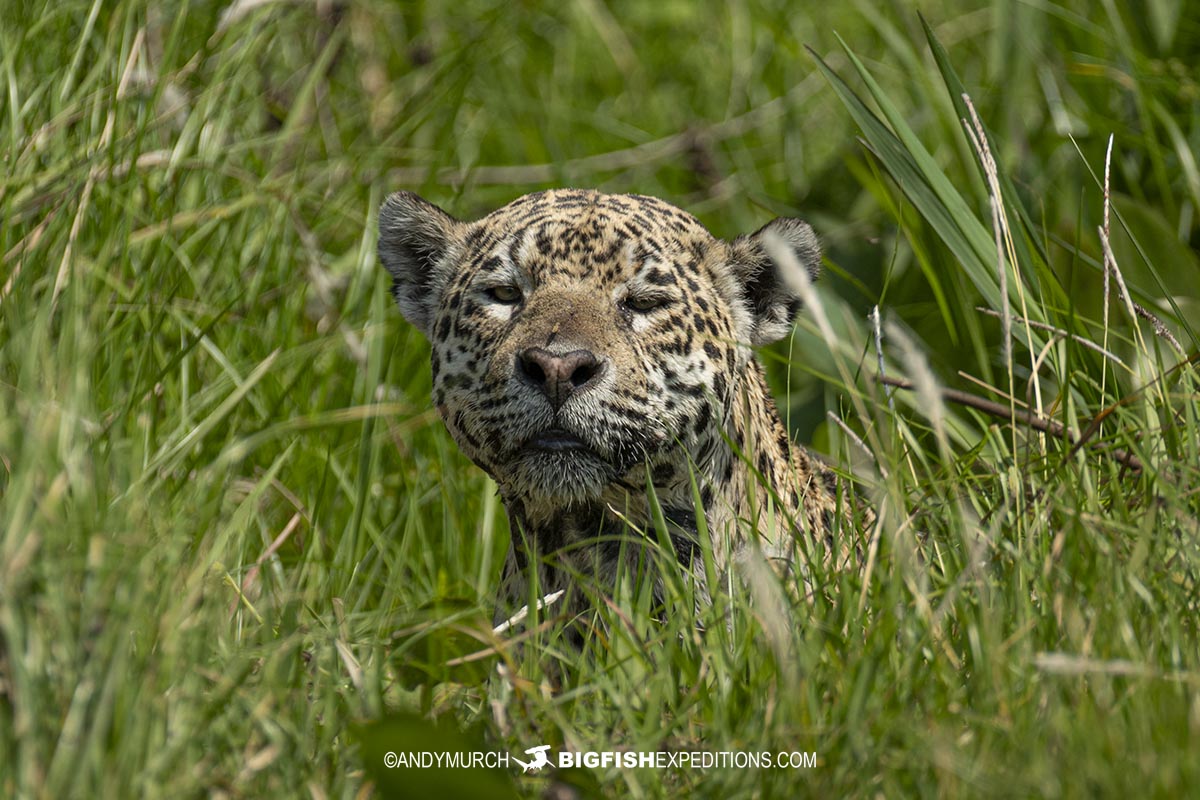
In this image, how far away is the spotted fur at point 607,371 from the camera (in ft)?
12.2

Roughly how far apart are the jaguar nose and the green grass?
56 centimetres

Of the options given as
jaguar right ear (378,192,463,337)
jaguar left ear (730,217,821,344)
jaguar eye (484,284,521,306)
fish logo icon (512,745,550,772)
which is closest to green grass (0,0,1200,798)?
fish logo icon (512,745,550,772)

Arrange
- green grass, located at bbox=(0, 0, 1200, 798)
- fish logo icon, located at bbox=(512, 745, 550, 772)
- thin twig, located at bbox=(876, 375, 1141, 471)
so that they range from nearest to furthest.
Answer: green grass, located at bbox=(0, 0, 1200, 798), fish logo icon, located at bbox=(512, 745, 550, 772), thin twig, located at bbox=(876, 375, 1141, 471)

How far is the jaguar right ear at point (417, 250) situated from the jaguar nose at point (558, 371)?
0.85 meters

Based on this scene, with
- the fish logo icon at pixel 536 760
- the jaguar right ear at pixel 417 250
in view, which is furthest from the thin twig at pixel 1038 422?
the jaguar right ear at pixel 417 250

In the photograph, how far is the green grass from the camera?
2512mm

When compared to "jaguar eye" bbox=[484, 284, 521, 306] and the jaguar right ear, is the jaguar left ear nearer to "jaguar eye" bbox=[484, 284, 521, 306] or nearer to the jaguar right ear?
"jaguar eye" bbox=[484, 284, 521, 306]

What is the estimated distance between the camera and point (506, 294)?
13.3 feet

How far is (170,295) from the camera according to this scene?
14.6ft

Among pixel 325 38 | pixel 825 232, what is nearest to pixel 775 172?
pixel 825 232

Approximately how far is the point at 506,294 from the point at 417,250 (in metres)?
0.60

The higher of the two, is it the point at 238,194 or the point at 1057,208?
the point at 238,194

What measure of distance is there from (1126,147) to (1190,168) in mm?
1130

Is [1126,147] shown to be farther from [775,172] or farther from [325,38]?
[325,38]
